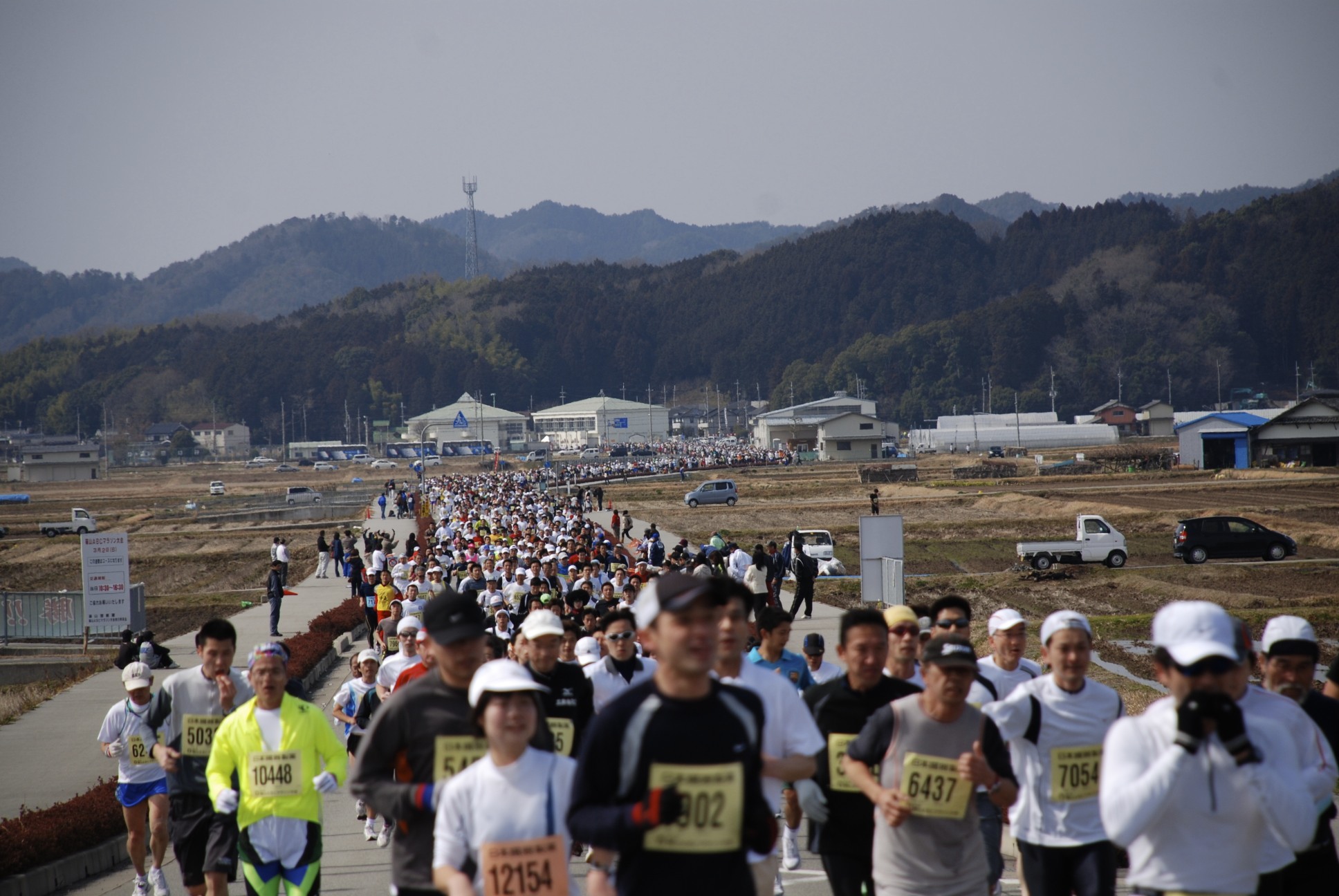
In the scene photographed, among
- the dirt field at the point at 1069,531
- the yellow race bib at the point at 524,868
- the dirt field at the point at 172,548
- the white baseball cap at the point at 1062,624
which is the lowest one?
the dirt field at the point at 172,548

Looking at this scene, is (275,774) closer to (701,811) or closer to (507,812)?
(507,812)

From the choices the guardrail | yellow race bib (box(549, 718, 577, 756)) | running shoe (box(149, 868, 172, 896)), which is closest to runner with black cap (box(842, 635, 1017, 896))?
yellow race bib (box(549, 718, 577, 756))

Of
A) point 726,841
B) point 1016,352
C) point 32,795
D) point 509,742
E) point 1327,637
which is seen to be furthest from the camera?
point 1016,352

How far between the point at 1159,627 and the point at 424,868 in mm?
2570

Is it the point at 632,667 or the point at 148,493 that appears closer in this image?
the point at 632,667

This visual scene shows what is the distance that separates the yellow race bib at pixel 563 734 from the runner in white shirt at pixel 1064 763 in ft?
7.03

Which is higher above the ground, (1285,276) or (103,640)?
(1285,276)

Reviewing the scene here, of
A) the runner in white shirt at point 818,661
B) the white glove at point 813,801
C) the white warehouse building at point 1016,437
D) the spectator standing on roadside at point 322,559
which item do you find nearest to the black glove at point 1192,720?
the white glove at point 813,801

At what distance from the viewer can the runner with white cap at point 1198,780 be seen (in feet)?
11.2

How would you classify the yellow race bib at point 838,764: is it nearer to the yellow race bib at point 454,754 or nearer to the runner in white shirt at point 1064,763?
the runner in white shirt at point 1064,763

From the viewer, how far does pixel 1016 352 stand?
185500mm

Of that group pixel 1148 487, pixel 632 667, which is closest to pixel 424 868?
pixel 632 667

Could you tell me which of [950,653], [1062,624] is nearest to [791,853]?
[1062,624]

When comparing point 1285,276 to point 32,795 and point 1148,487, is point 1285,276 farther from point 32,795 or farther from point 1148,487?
point 32,795
